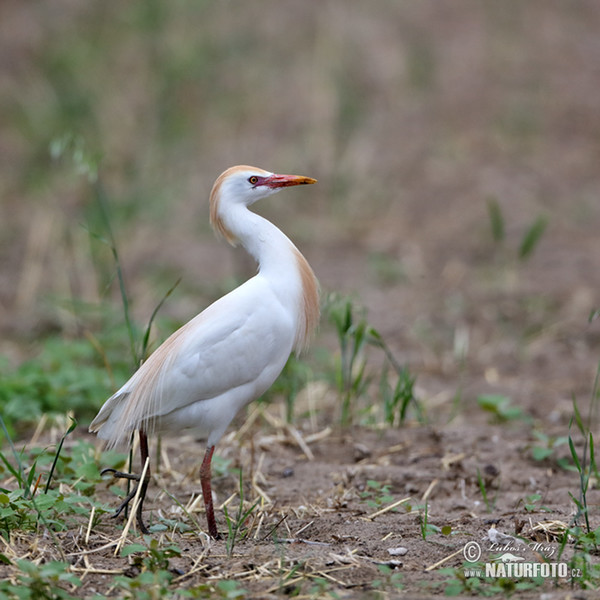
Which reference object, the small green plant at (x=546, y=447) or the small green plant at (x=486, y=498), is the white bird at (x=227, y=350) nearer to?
the small green plant at (x=486, y=498)

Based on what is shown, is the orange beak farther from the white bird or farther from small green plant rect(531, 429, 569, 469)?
small green plant rect(531, 429, 569, 469)

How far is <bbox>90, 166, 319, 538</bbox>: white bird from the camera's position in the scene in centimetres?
341

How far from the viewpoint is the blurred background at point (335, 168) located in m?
6.77

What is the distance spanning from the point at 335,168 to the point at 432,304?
9.79 ft

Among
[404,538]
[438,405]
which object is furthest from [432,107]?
[404,538]

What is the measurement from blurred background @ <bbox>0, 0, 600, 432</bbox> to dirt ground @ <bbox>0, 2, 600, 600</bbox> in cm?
4

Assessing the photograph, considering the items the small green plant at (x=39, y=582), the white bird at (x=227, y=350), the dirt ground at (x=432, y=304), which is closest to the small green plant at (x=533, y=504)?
the dirt ground at (x=432, y=304)

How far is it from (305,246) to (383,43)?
14.6ft

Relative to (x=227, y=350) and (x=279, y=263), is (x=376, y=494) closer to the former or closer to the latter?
(x=227, y=350)

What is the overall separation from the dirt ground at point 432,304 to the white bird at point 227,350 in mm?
428

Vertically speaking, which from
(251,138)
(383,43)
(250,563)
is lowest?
(250,563)

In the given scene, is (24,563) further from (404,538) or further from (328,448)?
(328,448)

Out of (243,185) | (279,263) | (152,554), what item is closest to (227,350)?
(279,263)

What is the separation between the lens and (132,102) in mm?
11211
